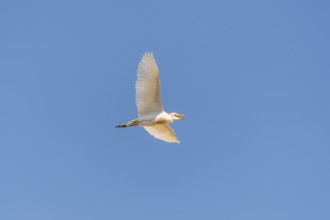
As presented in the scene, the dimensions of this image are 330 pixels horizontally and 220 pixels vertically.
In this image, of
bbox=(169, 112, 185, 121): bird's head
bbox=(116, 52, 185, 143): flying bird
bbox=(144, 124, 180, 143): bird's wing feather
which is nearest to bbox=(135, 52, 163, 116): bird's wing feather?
bbox=(116, 52, 185, 143): flying bird

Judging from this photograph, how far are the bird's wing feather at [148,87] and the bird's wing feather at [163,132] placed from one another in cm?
124

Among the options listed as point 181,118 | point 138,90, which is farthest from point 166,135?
point 138,90

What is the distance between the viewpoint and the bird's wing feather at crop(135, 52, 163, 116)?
24.5 meters

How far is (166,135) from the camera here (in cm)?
2727

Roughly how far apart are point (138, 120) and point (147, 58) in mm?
2615

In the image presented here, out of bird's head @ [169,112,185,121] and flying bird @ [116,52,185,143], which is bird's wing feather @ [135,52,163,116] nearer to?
flying bird @ [116,52,185,143]

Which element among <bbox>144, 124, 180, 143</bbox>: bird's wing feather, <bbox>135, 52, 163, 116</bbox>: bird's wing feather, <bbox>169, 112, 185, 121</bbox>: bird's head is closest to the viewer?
<bbox>135, 52, 163, 116</bbox>: bird's wing feather

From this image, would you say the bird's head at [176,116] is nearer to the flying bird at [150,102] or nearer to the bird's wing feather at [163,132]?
the flying bird at [150,102]

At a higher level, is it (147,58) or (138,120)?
(147,58)

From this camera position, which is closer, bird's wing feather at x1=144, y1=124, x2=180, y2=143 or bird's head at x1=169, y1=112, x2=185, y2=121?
bird's head at x1=169, y1=112, x2=185, y2=121

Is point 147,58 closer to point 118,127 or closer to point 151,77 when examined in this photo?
point 151,77

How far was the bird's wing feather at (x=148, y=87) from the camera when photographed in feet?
80.4

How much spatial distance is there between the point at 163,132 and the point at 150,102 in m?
2.12

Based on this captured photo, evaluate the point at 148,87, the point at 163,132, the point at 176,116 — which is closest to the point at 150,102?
the point at 148,87
